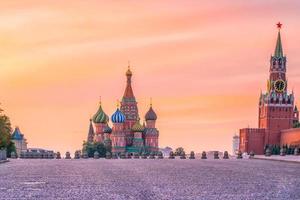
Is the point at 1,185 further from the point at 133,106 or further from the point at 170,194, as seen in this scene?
the point at 133,106

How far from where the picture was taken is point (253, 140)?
12838 cm

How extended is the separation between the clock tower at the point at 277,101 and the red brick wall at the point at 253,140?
3.79 ft

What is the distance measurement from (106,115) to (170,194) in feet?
401

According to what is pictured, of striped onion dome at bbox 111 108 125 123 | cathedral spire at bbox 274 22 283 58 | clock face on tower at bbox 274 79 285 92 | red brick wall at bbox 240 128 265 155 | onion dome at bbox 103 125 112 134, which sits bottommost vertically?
red brick wall at bbox 240 128 265 155

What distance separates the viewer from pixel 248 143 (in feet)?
418

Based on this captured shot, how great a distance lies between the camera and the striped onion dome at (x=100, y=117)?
460ft

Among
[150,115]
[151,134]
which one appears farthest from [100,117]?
[151,134]

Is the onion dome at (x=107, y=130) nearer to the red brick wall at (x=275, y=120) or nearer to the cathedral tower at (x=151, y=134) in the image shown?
the cathedral tower at (x=151, y=134)

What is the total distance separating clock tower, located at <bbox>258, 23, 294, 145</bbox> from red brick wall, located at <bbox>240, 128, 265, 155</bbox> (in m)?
1.16

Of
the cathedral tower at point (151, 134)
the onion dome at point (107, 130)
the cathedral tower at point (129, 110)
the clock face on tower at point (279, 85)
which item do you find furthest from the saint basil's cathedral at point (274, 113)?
the onion dome at point (107, 130)

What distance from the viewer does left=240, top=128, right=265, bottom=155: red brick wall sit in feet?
417

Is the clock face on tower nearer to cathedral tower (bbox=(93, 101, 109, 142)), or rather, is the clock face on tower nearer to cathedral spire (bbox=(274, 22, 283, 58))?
cathedral spire (bbox=(274, 22, 283, 58))

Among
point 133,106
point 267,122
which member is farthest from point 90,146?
point 267,122

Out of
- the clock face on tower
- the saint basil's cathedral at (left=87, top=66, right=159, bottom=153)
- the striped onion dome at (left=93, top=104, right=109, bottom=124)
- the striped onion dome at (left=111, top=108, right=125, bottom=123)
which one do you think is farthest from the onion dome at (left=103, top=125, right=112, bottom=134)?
the clock face on tower
